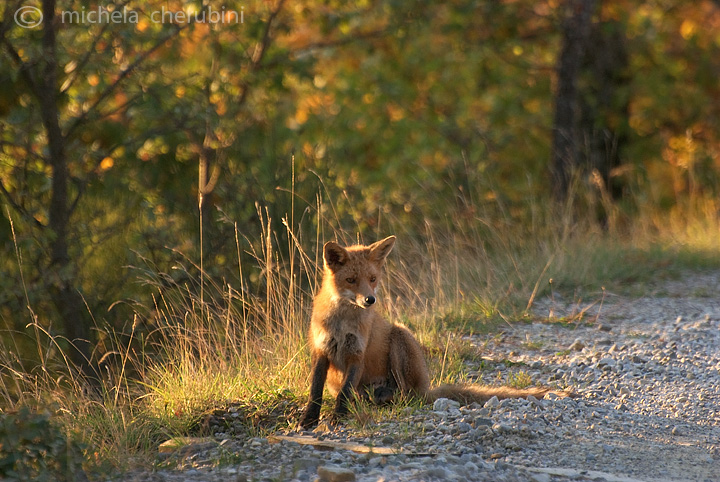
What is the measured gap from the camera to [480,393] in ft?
17.2

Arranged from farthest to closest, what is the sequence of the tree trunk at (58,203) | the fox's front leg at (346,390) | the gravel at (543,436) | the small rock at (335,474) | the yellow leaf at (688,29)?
the yellow leaf at (688,29)
the tree trunk at (58,203)
the fox's front leg at (346,390)
the gravel at (543,436)
the small rock at (335,474)

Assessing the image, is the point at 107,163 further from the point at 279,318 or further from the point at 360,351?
the point at 360,351

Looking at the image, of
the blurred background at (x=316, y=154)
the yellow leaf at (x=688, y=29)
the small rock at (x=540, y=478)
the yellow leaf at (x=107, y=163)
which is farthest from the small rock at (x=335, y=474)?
the yellow leaf at (x=688, y=29)

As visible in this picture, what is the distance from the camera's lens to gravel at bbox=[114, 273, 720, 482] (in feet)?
13.3

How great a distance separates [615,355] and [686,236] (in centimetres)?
544

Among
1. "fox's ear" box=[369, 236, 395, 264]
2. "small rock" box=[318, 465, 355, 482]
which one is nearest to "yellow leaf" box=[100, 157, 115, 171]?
"fox's ear" box=[369, 236, 395, 264]

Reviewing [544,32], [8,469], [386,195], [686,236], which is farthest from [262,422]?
[544,32]

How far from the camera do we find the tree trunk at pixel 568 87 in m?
12.6

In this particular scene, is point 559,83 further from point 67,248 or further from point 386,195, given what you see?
point 67,248

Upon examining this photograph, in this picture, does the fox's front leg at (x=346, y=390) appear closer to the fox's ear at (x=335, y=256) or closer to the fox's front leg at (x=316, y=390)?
the fox's front leg at (x=316, y=390)

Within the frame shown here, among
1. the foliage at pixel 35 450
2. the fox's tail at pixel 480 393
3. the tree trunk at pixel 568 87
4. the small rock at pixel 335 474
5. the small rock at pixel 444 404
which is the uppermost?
the tree trunk at pixel 568 87

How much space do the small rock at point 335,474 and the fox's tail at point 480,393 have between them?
1540 mm

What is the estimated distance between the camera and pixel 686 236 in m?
11.2

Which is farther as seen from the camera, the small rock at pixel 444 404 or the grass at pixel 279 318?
the grass at pixel 279 318
